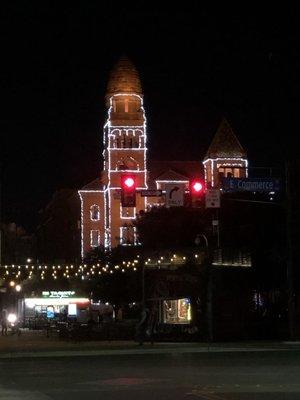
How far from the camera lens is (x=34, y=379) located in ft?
77.0

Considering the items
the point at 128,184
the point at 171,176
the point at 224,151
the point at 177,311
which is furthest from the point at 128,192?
the point at 171,176

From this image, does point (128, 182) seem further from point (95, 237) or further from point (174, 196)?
point (95, 237)

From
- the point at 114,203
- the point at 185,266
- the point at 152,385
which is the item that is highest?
the point at 114,203

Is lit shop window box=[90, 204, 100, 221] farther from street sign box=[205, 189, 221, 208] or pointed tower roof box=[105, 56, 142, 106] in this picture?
street sign box=[205, 189, 221, 208]

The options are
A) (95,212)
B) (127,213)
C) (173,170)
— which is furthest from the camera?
(95,212)

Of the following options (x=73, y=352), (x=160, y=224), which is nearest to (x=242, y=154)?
(x=160, y=224)

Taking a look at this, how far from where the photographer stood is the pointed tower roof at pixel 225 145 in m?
132

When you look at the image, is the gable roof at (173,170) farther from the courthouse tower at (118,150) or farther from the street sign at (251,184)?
the street sign at (251,184)

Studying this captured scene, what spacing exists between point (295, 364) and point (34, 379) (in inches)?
350

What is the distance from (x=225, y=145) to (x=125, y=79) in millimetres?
18322

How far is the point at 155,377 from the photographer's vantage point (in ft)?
77.4

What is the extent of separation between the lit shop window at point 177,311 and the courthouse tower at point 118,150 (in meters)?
78.6

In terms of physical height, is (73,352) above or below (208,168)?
below

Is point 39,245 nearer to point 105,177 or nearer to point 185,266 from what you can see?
point 105,177
